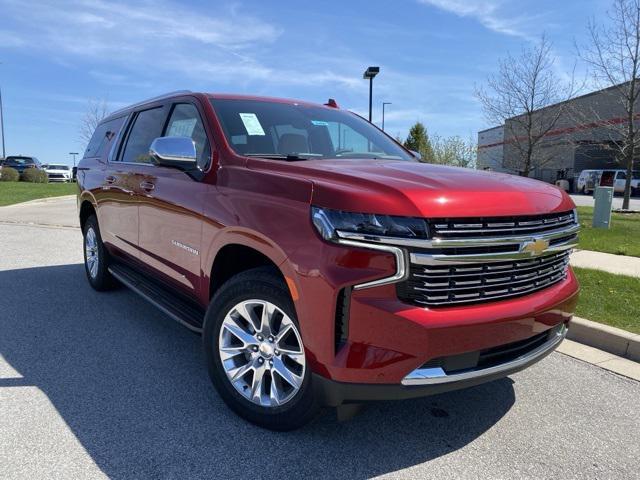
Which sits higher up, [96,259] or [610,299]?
[96,259]

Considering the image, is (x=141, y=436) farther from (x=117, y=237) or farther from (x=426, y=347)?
(x=117, y=237)

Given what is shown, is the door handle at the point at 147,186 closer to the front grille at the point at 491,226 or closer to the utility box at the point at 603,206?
the front grille at the point at 491,226

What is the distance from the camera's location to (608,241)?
926 centimetres

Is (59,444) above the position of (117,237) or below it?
below

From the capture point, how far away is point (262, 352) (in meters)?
2.93

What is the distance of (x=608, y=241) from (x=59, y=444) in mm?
9285

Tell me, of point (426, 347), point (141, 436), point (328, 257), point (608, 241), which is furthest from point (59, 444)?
point (608, 241)

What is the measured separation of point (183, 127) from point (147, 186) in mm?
577

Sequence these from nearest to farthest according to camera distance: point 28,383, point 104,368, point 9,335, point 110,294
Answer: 1. point 28,383
2. point 104,368
3. point 9,335
4. point 110,294

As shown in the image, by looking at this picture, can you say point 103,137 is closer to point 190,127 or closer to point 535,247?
point 190,127

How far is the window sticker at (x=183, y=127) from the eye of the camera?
3881 millimetres

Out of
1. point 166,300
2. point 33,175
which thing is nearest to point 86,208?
point 166,300

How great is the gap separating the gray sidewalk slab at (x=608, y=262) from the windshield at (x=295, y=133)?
4081 millimetres

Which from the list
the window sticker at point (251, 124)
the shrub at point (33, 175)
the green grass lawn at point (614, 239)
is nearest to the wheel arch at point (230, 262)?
the window sticker at point (251, 124)
